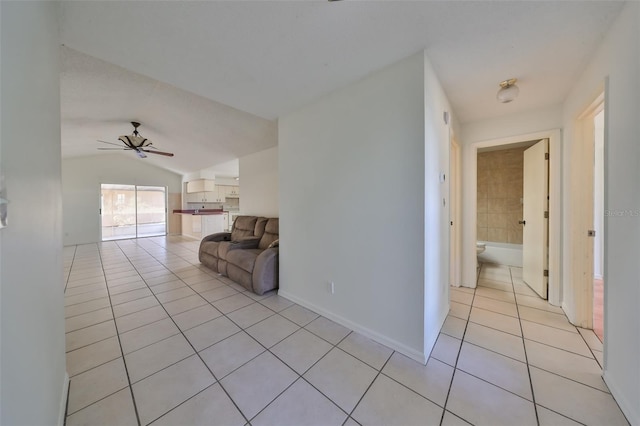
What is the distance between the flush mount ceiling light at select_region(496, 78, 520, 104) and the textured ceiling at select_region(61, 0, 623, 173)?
8 centimetres

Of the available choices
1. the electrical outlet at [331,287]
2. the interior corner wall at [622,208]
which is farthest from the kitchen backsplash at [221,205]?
the interior corner wall at [622,208]

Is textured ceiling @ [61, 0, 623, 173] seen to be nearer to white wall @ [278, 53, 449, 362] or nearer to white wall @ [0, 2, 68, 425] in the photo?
white wall @ [278, 53, 449, 362]

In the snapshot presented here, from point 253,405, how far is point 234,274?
7.07 ft

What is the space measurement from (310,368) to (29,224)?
171 centimetres

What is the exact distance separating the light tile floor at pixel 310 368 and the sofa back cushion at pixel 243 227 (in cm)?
175

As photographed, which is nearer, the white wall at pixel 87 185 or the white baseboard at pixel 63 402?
the white baseboard at pixel 63 402

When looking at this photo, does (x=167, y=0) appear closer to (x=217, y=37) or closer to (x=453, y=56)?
(x=217, y=37)

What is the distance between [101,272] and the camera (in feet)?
12.6

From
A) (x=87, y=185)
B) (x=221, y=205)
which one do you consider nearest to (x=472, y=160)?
(x=221, y=205)

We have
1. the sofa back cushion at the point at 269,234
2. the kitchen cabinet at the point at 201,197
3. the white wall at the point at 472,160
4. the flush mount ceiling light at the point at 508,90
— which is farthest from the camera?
the kitchen cabinet at the point at 201,197

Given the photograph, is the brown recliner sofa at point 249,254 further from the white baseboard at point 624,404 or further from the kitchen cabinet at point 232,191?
the kitchen cabinet at point 232,191

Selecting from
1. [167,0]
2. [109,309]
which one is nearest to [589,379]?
[167,0]

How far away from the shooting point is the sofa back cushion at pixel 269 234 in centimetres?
373

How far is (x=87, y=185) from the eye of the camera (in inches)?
264
